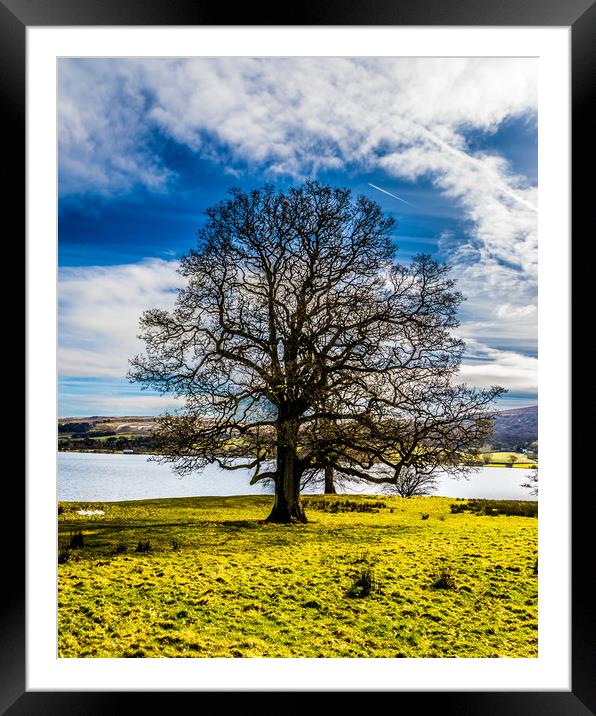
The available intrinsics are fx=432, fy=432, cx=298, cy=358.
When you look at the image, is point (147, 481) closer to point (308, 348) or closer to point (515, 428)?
point (308, 348)

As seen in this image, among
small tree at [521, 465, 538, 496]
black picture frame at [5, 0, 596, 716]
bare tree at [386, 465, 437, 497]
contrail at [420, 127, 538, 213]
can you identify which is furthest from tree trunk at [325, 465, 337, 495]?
contrail at [420, 127, 538, 213]

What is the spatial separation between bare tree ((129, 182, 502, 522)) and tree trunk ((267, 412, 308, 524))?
0.11 ft

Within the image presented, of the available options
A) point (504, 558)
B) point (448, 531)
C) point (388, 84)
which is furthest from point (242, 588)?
point (388, 84)

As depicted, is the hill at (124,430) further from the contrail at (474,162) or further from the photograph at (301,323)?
the contrail at (474,162)

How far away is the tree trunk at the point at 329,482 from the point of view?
328cm

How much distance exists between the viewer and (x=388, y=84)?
273 cm

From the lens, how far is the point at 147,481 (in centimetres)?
294

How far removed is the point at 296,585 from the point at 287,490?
33.2 inches

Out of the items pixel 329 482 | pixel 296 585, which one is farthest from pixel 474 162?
pixel 296 585

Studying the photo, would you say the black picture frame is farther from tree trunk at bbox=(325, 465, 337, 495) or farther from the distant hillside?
tree trunk at bbox=(325, 465, 337, 495)

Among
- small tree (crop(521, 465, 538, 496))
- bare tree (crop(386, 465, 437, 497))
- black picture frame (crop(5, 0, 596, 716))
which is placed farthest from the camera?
bare tree (crop(386, 465, 437, 497))

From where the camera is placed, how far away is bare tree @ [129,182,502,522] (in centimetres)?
293
